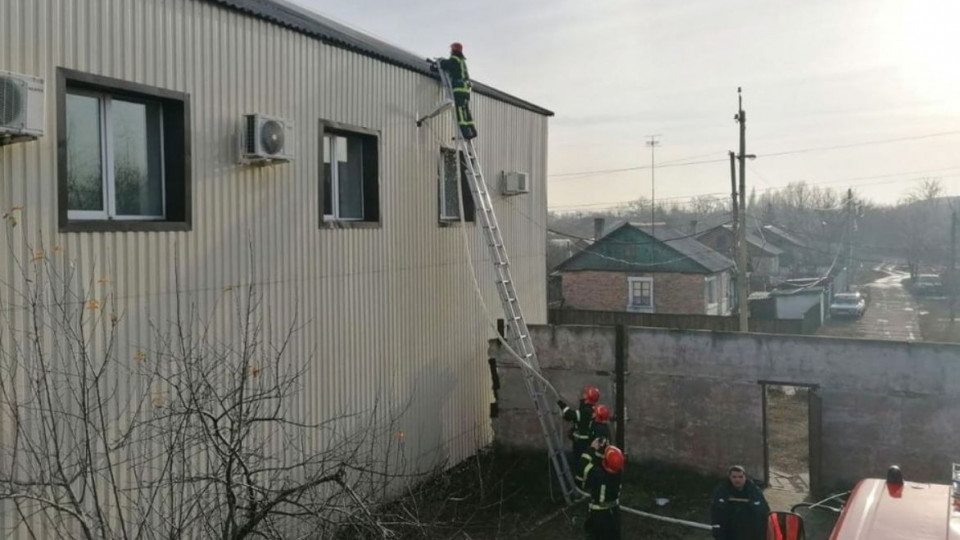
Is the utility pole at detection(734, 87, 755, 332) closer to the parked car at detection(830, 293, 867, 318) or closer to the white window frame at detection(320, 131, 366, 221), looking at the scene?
the white window frame at detection(320, 131, 366, 221)

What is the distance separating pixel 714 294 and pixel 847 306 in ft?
46.6

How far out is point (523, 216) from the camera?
1380cm

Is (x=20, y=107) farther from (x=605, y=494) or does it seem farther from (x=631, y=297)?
(x=631, y=297)

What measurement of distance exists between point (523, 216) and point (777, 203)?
113383 millimetres

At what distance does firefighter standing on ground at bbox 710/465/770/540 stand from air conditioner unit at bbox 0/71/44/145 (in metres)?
6.90

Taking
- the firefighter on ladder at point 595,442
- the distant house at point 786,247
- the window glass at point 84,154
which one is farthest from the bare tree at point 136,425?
the distant house at point 786,247

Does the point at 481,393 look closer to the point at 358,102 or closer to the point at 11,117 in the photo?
the point at 358,102

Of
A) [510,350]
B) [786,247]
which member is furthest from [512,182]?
[786,247]

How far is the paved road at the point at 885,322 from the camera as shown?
3744cm

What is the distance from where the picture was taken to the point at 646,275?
35062 mm

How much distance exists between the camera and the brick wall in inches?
1342

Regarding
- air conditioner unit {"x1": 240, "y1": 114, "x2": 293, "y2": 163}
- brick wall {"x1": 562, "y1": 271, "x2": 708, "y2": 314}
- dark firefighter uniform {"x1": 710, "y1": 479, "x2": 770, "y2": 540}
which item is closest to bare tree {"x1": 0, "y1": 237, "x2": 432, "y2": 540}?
air conditioner unit {"x1": 240, "y1": 114, "x2": 293, "y2": 163}

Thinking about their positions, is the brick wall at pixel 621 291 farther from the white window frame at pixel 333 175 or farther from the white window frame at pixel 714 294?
the white window frame at pixel 333 175

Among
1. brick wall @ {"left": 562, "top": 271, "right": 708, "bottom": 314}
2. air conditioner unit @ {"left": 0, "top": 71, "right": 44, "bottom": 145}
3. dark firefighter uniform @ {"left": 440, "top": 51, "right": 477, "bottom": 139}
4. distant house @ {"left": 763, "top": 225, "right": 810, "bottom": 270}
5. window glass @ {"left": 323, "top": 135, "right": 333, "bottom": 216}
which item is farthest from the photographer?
distant house @ {"left": 763, "top": 225, "right": 810, "bottom": 270}
